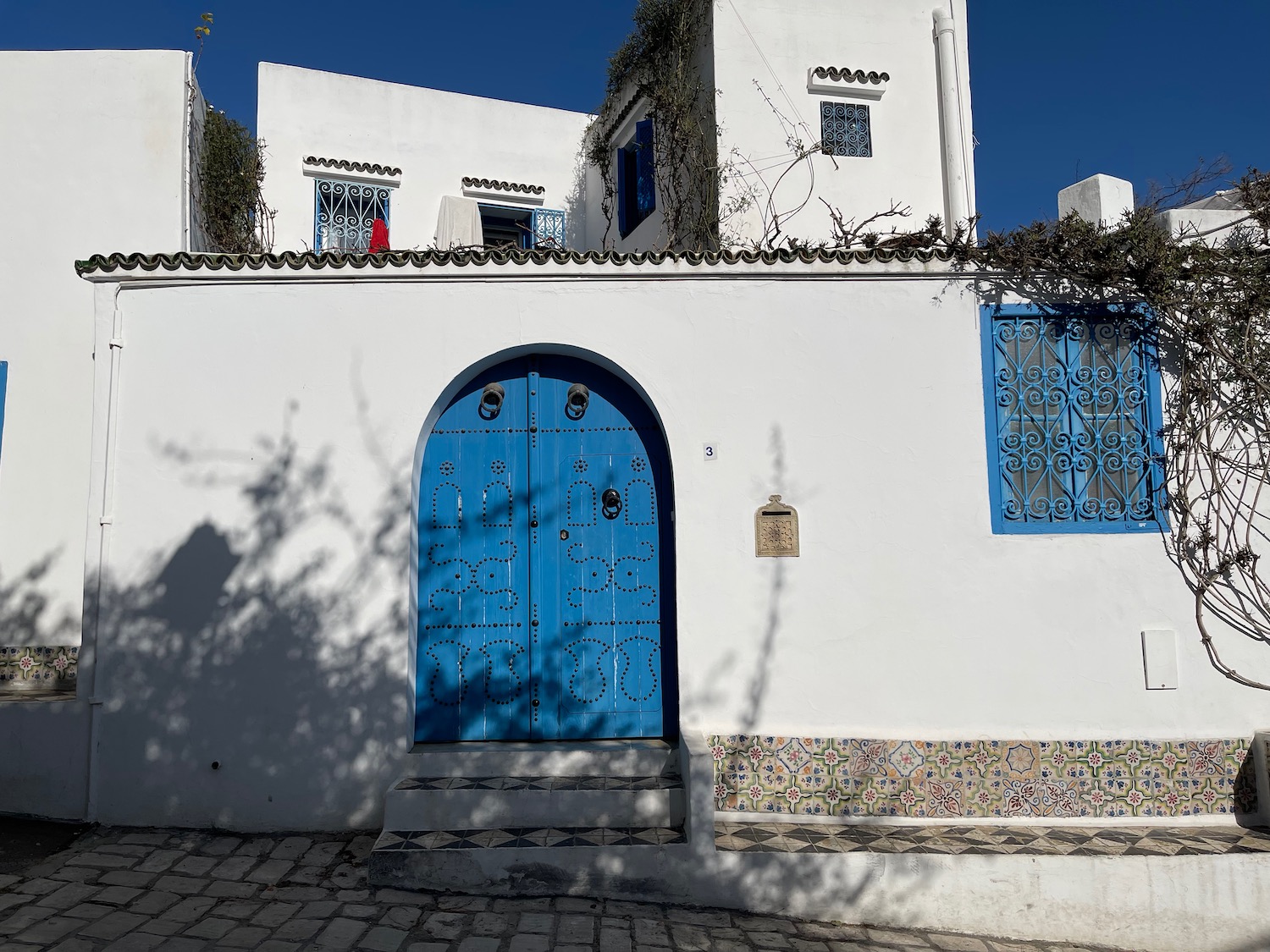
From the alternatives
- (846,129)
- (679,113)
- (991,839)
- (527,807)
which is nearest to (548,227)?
(679,113)

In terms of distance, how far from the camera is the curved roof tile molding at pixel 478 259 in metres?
5.56

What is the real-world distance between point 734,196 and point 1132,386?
15.6 feet

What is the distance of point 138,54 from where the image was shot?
7.80 metres

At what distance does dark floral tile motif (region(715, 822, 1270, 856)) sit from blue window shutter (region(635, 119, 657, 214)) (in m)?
7.30

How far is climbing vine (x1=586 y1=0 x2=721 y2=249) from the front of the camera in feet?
30.5

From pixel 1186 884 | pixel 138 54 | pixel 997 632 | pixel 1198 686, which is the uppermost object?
pixel 138 54

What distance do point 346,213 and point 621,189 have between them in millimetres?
3360

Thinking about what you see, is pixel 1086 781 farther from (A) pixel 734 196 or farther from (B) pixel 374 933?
(A) pixel 734 196

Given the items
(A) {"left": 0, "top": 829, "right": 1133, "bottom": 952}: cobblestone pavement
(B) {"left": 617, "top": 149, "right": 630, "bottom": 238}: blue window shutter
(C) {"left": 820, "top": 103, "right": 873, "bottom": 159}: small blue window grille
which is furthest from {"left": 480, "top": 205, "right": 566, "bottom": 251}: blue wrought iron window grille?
(A) {"left": 0, "top": 829, "right": 1133, "bottom": 952}: cobblestone pavement

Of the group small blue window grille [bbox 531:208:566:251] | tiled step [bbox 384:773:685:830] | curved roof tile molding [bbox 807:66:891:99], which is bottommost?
tiled step [bbox 384:773:685:830]

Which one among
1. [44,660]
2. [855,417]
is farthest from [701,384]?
[44,660]

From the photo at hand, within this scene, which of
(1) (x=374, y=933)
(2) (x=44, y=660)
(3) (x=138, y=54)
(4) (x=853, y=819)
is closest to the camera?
(1) (x=374, y=933)

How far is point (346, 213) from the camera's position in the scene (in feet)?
34.4

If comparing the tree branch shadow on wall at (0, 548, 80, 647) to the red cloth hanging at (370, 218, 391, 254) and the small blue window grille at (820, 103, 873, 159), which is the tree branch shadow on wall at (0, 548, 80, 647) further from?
the small blue window grille at (820, 103, 873, 159)
